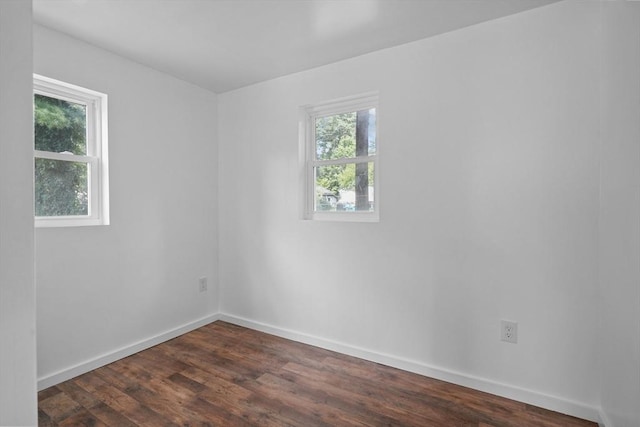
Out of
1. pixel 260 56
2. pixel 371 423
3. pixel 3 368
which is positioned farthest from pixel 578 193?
pixel 3 368

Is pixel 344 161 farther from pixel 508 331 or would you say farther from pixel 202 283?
pixel 202 283

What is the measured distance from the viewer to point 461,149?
2133mm

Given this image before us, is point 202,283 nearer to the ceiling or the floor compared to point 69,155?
nearer to the floor

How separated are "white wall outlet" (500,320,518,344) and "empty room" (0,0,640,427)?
1 centimetres

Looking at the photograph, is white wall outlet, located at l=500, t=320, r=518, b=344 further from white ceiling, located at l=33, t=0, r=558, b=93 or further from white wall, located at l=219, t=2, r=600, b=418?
white ceiling, located at l=33, t=0, r=558, b=93

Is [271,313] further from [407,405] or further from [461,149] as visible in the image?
[461,149]

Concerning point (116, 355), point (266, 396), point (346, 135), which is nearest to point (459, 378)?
point (266, 396)

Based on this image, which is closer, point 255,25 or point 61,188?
point 255,25

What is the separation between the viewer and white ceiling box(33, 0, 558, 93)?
1894 mm

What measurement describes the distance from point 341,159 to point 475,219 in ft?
3.81

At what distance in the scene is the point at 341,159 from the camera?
9.04 ft

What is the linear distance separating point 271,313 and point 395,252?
4.46 feet

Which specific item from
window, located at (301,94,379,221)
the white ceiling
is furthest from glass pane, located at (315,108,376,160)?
the white ceiling

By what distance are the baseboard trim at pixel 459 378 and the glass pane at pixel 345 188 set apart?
3.65 ft
